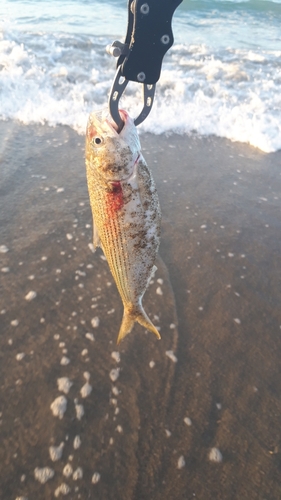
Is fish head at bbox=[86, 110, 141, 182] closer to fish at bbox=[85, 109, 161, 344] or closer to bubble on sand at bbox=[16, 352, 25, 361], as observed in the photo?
fish at bbox=[85, 109, 161, 344]

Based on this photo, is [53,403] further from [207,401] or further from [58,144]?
[58,144]

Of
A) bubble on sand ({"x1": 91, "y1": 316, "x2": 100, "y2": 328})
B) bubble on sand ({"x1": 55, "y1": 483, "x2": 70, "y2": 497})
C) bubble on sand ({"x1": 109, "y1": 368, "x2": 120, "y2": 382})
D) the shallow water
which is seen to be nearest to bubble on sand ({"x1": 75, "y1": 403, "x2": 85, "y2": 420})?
bubble on sand ({"x1": 109, "y1": 368, "x2": 120, "y2": 382})

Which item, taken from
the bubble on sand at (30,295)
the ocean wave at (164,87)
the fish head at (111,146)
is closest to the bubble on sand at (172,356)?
the bubble on sand at (30,295)

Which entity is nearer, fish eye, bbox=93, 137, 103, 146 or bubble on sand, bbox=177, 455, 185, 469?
fish eye, bbox=93, 137, 103, 146

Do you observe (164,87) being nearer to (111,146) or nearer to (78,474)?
(111,146)

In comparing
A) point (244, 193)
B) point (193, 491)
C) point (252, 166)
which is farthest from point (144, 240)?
point (252, 166)

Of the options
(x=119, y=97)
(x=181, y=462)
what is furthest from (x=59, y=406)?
(x=119, y=97)
